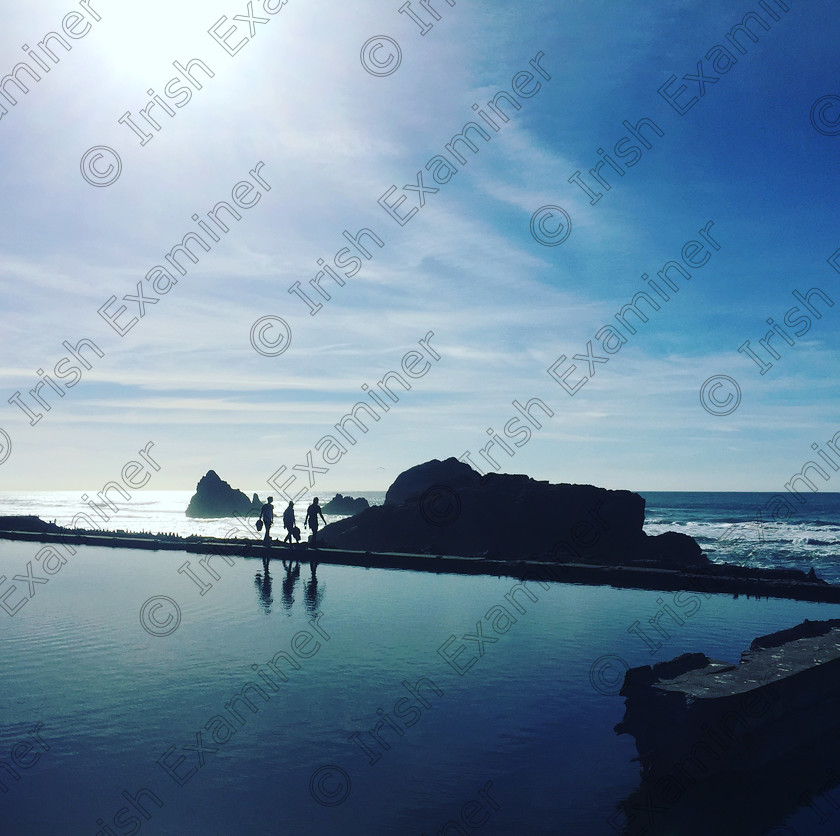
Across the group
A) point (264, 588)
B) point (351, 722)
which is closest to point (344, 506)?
point (264, 588)

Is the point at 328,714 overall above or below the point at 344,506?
below

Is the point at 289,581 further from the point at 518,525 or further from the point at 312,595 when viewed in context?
the point at 518,525

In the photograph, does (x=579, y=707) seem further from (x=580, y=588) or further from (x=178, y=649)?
(x=580, y=588)

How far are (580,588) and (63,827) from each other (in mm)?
16216

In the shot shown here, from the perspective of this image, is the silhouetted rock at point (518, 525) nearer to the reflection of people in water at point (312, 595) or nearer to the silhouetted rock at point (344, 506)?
the reflection of people in water at point (312, 595)

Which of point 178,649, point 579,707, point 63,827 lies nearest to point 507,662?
point 579,707

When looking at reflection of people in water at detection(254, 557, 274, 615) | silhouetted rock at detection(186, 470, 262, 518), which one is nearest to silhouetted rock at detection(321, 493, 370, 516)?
silhouetted rock at detection(186, 470, 262, 518)

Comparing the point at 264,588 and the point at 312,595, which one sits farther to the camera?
the point at 264,588

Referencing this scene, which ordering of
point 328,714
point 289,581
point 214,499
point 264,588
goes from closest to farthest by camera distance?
point 328,714
point 264,588
point 289,581
point 214,499

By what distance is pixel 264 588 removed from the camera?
64.4ft

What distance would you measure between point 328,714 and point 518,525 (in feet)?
81.5

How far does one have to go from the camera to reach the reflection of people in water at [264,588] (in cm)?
1692

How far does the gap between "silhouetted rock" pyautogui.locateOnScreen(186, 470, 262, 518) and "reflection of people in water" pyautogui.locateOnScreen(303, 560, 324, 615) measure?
97418 millimetres

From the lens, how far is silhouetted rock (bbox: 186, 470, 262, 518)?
116 m
